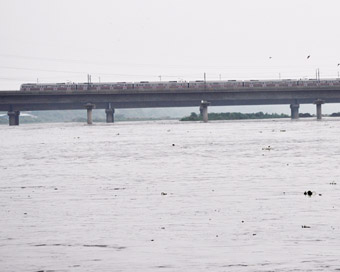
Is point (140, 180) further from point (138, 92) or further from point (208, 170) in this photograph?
point (138, 92)

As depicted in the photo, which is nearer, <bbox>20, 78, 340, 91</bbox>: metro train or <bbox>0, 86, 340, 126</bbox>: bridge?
<bbox>0, 86, 340, 126</bbox>: bridge

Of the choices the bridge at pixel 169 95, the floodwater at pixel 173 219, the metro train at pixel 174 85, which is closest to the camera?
the floodwater at pixel 173 219

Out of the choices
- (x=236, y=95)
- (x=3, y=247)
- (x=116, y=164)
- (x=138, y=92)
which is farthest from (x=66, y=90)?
(x=3, y=247)

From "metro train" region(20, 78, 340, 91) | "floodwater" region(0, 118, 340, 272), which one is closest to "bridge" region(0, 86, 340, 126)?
"metro train" region(20, 78, 340, 91)

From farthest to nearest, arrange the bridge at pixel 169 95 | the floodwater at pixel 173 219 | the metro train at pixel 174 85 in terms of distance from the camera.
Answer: the metro train at pixel 174 85 → the bridge at pixel 169 95 → the floodwater at pixel 173 219

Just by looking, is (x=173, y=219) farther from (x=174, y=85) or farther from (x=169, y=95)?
(x=174, y=85)

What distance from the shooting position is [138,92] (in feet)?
598

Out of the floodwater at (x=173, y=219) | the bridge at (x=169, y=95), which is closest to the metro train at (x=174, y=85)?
the bridge at (x=169, y=95)

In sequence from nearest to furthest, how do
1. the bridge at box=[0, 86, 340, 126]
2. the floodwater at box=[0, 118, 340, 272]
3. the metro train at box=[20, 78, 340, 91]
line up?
the floodwater at box=[0, 118, 340, 272], the bridge at box=[0, 86, 340, 126], the metro train at box=[20, 78, 340, 91]

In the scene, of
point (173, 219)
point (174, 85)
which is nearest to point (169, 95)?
point (174, 85)

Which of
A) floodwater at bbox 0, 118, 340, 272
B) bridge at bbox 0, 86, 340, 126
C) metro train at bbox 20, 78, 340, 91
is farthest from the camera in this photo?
metro train at bbox 20, 78, 340, 91

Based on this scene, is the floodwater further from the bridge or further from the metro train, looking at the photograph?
the metro train

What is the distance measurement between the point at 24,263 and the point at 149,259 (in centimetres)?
246

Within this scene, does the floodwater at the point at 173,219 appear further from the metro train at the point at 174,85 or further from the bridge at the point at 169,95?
the metro train at the point at 174,85
